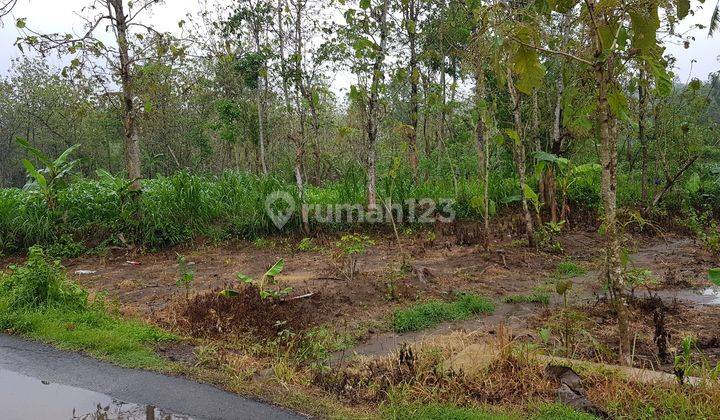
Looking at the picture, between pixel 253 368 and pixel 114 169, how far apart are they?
31.7 metres

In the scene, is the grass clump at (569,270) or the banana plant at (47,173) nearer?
the grass clump at (569,270)

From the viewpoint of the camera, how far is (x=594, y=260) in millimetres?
6734

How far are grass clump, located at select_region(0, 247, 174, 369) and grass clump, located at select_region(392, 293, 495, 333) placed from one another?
1994 mm

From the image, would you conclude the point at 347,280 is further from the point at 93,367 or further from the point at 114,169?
the point at 114,169

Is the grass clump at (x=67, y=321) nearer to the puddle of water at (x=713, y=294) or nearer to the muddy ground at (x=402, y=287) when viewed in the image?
the muddy ground at (x=402, y=287)

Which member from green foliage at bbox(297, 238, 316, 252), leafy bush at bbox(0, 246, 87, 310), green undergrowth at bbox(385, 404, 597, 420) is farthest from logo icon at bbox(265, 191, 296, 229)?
green undergrowth at bbox(385, 404, 597, 420)

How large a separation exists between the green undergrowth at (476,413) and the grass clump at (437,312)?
4.90 ft

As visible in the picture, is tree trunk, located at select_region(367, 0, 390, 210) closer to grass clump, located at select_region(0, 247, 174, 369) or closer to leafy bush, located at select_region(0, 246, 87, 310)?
grass clump, located at select_region(0, 247, 174, 369)

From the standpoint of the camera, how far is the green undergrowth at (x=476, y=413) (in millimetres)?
2738

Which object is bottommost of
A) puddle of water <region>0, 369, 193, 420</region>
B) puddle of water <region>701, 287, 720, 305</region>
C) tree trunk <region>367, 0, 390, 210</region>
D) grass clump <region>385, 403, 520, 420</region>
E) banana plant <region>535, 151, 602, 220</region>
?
puddle of water <region>0, 369, 193, 420</region>

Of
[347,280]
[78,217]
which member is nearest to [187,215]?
[78,217]

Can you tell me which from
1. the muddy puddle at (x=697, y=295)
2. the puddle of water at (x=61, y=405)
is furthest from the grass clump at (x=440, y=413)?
the muddy puddle at (x=697, y=295)

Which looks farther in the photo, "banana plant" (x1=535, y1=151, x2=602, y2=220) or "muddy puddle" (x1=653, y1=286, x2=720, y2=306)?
"banana plant" (x1=535, y1=151, x2=602, y2=220)

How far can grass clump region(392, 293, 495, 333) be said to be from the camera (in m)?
4.47
